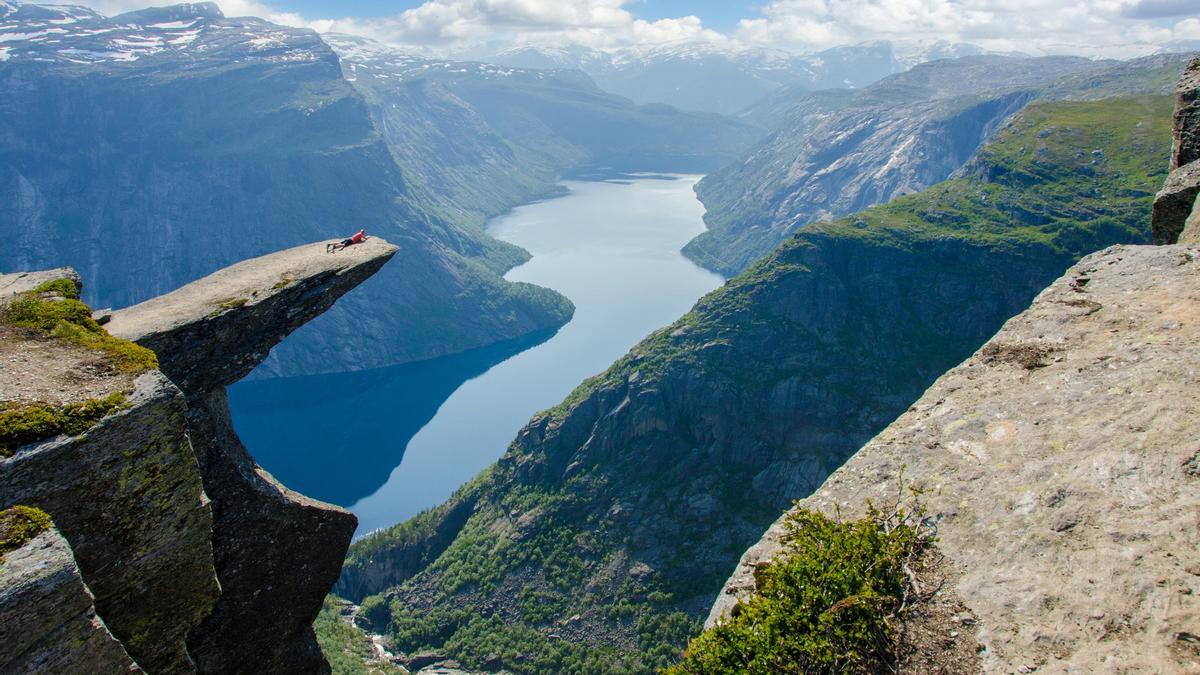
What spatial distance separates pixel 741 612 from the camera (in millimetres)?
10211

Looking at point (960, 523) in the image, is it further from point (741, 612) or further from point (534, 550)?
point (534, 550)

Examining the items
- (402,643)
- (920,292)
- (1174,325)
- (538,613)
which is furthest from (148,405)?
(920,292)

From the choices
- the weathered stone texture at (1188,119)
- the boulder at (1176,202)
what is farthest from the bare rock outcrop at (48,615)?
the weathered stone texture at (1188,119)

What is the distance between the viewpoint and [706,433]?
10200 centimetres

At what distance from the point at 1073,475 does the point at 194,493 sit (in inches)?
535

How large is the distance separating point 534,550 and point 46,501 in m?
87.7

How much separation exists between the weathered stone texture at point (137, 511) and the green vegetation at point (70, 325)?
2.58ft

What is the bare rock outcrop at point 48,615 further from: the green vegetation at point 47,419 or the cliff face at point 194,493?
the green vegetation at point 47,419

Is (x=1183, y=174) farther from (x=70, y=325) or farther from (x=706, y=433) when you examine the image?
(x=706, y=433)

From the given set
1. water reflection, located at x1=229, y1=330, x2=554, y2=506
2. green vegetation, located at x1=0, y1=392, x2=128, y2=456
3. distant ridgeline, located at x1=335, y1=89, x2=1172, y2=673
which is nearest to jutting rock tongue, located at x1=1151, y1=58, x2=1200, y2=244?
green vegetation, located at x1=0, y1=392, x2=128, y2=456

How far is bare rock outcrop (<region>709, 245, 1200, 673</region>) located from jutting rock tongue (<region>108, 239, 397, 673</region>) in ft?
37.5

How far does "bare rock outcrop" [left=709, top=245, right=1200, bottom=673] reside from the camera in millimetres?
7559

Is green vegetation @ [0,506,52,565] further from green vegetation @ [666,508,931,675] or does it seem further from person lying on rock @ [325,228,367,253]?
person lying on rock @ [325,228,367,253]

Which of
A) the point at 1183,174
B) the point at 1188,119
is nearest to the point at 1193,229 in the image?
the point at 1183,174
